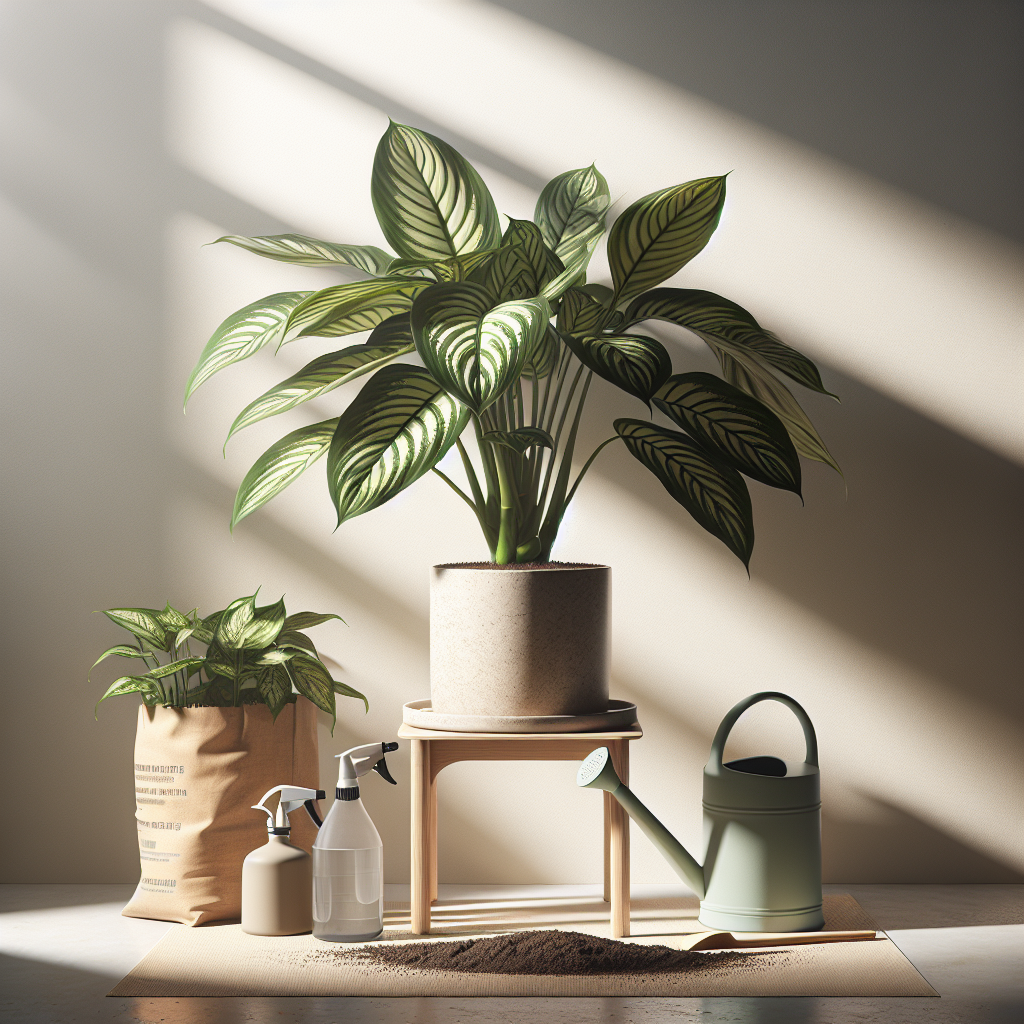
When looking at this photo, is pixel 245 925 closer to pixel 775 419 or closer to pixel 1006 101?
pixel 775 419

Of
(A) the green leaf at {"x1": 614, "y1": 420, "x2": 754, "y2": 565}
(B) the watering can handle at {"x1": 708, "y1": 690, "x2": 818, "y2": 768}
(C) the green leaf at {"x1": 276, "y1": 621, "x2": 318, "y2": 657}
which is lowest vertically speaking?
(B) the watering can handle at {"x1": 708, "y1": 690, "x2": 818, "y2": 768}

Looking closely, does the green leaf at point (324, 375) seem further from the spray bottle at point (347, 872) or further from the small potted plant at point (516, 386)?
the spray bottle at point (347, 872)

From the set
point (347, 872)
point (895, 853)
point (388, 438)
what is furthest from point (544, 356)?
point (895, 853)

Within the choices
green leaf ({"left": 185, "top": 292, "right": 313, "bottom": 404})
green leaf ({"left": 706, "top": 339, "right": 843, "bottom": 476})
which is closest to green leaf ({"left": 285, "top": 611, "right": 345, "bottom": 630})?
green leaf ({"left": 185, "top": 292, "right": 313, "bottom": 404})

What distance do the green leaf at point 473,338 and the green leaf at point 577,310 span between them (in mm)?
112

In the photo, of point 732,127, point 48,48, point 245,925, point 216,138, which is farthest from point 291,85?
point 245,925

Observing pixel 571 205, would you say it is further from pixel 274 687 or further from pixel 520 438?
pixel 274 687

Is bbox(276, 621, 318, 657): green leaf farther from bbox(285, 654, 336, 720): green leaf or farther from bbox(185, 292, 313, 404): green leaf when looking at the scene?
bbox(185, 292, 313, 404): green leaf

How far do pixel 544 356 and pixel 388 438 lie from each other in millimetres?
326

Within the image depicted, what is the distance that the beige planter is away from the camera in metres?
1.60

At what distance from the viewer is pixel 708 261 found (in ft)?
6.63

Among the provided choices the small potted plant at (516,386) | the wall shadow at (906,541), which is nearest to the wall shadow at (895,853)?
the wall shadow at (906,541)

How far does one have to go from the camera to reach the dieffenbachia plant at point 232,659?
1.71m

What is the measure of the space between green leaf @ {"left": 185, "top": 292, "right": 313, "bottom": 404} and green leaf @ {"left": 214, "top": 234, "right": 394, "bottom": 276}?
0.20ft
